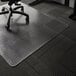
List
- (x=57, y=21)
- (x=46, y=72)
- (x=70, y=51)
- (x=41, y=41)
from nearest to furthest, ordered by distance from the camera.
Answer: (x=46, y=72) < (x=70, y=51) < (x=41, y=41) < (x=57, y=21)

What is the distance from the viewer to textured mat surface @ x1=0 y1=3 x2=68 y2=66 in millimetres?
2046

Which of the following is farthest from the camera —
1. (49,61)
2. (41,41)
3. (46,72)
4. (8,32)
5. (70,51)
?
(8,32)

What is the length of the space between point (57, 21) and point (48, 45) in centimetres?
73

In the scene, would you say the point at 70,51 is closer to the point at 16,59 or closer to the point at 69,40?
the point at 69,40

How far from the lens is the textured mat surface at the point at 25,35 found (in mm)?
2046

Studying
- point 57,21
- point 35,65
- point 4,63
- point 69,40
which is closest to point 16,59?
point 4,63

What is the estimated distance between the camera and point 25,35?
239 cm

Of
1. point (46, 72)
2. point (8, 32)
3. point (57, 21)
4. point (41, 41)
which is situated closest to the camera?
point (46, 72)

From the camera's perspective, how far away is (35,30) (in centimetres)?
250

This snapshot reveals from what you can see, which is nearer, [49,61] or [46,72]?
[46,72]

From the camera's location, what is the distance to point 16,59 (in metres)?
1.96

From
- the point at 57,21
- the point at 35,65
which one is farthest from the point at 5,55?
the point at 57,21

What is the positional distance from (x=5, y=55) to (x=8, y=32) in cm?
56

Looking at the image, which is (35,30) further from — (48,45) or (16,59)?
(16,59)
